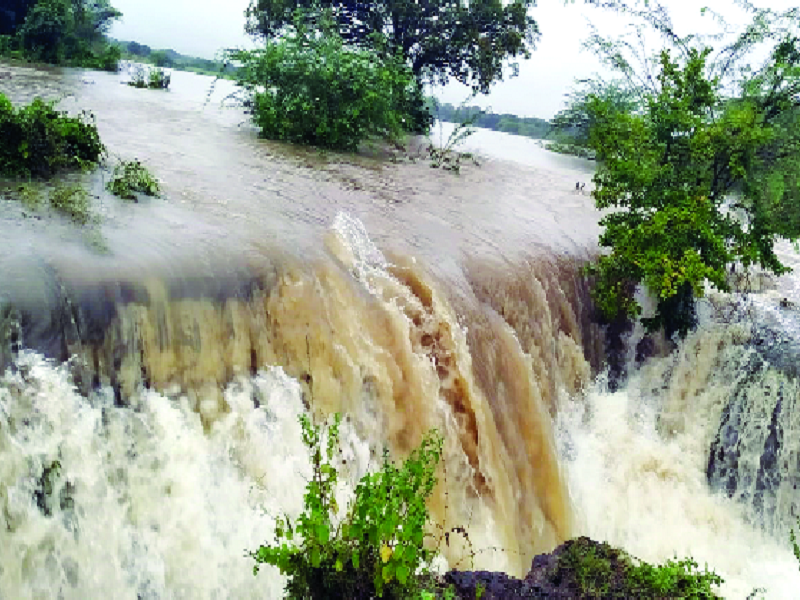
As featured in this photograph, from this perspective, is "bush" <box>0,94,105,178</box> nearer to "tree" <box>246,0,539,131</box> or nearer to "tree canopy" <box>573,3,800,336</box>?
"tree canopy" <box>573,3,800,336</box>

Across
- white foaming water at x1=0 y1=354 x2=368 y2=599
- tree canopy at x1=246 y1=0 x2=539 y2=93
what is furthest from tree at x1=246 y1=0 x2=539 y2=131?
white foaming water at x1=0 y1=354 x2=368 y2=599

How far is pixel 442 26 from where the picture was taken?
86.8 feet

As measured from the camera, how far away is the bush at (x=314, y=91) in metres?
15.5

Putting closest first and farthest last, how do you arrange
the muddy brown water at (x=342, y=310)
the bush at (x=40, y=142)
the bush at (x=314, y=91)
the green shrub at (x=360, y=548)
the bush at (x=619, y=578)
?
the green shrub at (x=360, y=548) → the bush at (x=619, y=578) → the muddy brown water at (x=342, y=310) → the bush at (x=40, y=142) → the bush at (x=314, y=91)

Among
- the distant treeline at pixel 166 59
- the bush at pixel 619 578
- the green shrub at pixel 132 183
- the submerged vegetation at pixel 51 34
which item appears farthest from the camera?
the distant treeline at pixel 166 59

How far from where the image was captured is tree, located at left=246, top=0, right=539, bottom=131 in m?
26.1

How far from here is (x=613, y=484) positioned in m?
9.03

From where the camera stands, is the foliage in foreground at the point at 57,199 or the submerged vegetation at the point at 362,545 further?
the foliage in foreground at the point at 57,199

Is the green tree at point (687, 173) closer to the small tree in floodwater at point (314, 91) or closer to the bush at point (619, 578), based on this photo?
the bush at point (619, 578)

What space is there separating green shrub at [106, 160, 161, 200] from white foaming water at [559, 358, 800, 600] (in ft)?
16.2

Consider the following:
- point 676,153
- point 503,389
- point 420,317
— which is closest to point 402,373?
point 420,317

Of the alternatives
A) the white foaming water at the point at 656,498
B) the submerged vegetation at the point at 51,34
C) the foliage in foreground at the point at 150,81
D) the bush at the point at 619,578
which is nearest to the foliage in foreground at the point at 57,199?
the bush at the point at 619,578

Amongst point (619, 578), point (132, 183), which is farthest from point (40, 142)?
point (619, 578)

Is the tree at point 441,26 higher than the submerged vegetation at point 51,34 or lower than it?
higher
